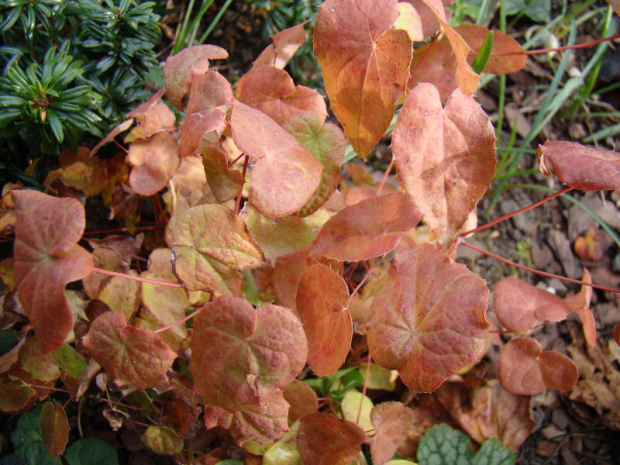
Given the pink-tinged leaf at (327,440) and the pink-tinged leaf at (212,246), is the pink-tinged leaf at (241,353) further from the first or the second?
the pink-tinged leaf at (327,440)

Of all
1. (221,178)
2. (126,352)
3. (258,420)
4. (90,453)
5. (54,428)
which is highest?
(221,178)

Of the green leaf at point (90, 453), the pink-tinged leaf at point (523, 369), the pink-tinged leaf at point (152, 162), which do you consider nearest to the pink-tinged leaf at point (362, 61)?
the pink-tinged leaf at point (152, 162)

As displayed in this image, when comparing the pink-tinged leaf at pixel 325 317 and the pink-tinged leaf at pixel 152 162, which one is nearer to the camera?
the pink-tinged leaf at pixel 325 317

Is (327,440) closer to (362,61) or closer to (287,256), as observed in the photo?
(287,256)

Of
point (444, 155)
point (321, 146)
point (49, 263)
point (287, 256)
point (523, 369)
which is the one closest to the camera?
point (49, 263)

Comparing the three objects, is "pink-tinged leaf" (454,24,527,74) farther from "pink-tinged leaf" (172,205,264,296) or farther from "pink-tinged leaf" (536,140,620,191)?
"pink-tinged leaf" (172,205,264,296)

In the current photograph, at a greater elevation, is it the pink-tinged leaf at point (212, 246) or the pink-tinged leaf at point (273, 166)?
the pink-tinged leaf at point (273, 166)

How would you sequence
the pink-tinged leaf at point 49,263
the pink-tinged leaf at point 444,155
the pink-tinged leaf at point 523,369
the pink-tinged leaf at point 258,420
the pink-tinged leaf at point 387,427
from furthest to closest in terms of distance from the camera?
the pink-tinged leaf at point 523,369 → the pink-tinged leaf at point 387,427 → the pink-tinged leaf at point 258,420 → the pink-tinged leaf at point 444,155 → the pink-tinged leaf at point 49,263

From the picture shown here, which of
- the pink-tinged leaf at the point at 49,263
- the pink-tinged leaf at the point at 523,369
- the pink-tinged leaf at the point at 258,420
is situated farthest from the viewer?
the pink-tinged leaf at the point at 523,369

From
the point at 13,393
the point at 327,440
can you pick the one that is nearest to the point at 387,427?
the point at 327,440
